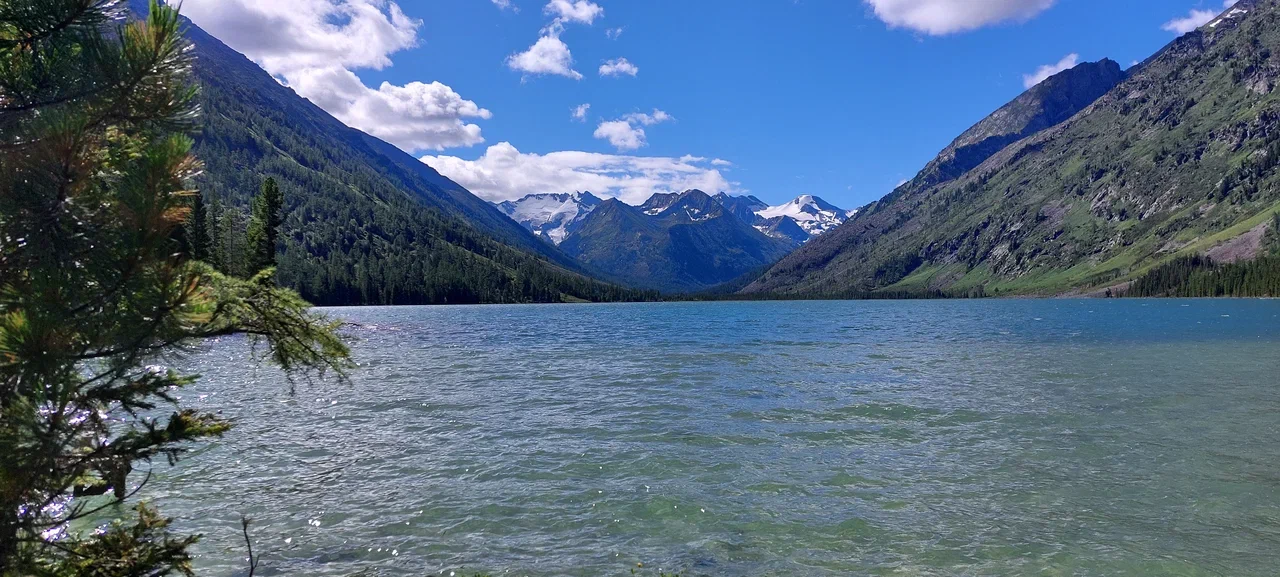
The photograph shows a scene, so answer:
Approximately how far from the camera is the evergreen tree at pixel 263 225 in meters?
71.5

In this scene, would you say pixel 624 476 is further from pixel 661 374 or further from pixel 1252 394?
pixel 1252 394

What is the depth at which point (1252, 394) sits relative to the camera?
3544 centimetres

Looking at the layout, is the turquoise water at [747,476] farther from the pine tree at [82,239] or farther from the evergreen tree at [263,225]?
the evergreen tree at [263,225]

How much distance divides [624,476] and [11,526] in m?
16.6

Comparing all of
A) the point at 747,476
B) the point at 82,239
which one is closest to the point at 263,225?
the point at 747,476

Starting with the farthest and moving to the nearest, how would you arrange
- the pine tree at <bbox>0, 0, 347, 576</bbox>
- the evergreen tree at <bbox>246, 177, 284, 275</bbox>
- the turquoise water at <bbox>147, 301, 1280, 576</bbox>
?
1. the evergreen tree at <bbox>246, 177, 284, 275</bbox>
2. the turquoise water at <bbox>147, 301, 1280, 576</bbox>
3. the pine tree at <bbox>0, 0, 347, 576</bbox>

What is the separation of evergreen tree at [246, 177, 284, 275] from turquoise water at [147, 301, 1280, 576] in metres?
35.7

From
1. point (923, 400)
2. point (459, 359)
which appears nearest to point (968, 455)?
point (923, 400)

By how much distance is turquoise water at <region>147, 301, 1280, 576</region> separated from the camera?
49.1ft

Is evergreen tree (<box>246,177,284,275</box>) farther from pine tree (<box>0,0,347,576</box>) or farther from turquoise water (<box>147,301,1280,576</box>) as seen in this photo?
pine tree (<box>0,0,347,576</box>)

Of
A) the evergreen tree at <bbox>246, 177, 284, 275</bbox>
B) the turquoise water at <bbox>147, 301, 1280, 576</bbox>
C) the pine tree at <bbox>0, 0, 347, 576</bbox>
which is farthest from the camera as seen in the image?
the evergreen tree at <bbox>246, 177, 284, 275</bbox>

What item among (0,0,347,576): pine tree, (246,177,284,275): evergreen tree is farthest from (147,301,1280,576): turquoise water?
(246,177,284,275): evergreen tree

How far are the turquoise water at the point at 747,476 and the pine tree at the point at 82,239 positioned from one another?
9214mm

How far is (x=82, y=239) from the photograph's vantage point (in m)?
5.64
